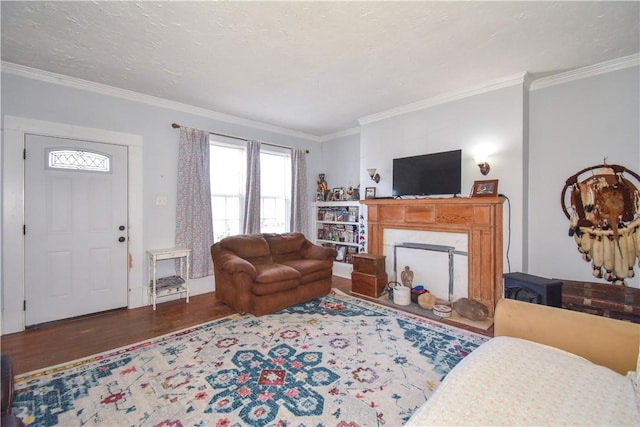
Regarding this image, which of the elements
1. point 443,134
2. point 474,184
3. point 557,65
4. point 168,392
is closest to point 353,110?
point 443,134

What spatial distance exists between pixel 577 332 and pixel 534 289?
1.17 m

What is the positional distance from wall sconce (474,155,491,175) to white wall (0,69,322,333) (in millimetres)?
3421

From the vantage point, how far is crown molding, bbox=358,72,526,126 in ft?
10.1

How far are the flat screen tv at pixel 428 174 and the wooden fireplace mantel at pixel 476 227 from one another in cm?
16

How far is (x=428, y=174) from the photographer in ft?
12.2

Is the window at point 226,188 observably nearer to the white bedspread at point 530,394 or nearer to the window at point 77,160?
the window at point 77,160

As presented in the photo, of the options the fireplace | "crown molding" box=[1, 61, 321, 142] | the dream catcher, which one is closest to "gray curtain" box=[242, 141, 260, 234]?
"crown molding" box=[1, 61, 321, 142]

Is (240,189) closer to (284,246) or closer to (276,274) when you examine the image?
(284,246)

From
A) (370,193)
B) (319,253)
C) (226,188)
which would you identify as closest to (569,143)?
(370,193)

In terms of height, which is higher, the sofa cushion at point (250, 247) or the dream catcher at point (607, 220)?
the dream catcher at point (607, 220)

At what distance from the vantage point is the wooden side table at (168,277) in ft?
11.3

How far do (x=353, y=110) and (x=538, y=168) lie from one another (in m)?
2.44

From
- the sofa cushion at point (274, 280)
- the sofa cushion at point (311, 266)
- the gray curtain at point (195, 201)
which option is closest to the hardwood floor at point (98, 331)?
the sofa cushion at point (274, 280)

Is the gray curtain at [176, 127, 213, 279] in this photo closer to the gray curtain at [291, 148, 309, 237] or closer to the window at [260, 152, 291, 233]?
the window at [260, 152, 291, 233]
